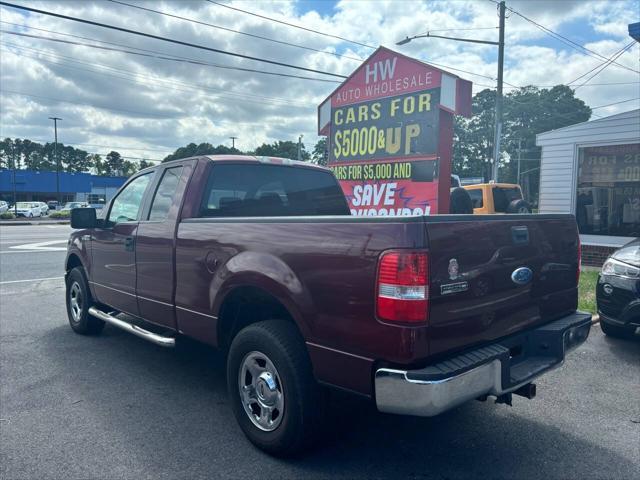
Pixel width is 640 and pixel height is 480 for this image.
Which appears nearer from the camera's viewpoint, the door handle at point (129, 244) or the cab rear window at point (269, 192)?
the cab rear window at point (269, 192)

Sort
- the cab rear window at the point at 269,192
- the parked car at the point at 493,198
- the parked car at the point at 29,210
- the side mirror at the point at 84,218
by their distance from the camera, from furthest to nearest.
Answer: the parked car at the point at 29,210
the parked car at the point at 493,198
the side mirror at the point at 84,218
the cab rear window at the point at 269,192

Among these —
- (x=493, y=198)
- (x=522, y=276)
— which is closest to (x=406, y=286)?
(x=522, y=276)

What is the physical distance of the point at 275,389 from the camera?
3059mm

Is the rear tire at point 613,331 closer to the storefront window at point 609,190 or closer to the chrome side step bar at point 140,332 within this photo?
the chrome side step bar at point 140,332

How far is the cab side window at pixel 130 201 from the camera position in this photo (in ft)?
15.5

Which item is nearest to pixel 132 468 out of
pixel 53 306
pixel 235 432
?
pixel 235 432

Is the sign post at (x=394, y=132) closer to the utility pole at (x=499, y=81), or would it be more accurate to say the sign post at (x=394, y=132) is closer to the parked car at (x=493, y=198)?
the parked car at (x=493, y=198)

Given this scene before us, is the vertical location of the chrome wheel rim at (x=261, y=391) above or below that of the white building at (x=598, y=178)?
below

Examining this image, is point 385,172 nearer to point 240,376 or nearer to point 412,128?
point 412,128

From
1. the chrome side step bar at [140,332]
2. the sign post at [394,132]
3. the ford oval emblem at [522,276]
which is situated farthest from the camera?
the sign post at [394,132]

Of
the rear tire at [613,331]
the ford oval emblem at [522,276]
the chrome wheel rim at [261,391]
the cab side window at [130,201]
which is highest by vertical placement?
the cab side window at [130,201]

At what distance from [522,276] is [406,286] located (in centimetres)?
105

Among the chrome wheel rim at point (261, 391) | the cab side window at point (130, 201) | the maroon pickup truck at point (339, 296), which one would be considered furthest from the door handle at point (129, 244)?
the chrome wheel rim at point (261, 391)

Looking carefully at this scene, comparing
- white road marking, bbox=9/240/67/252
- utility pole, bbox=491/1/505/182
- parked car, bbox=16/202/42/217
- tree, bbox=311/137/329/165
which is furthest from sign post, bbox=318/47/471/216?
parked car, bbox=16/202/42/217
